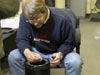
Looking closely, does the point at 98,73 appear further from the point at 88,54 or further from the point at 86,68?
the point at 88,54

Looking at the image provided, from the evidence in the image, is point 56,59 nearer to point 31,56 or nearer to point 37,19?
point 31,56

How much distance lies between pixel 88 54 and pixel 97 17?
1813 mm

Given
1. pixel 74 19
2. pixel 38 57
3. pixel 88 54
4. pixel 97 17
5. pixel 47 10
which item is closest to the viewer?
pixel 38 57

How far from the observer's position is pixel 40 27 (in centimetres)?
208

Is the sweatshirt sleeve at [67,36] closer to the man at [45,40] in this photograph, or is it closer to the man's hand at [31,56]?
the man at [45,40]

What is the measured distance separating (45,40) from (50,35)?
0.06 metres

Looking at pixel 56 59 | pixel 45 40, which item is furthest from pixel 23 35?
pixel 56 59

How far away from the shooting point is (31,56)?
76.6 inches

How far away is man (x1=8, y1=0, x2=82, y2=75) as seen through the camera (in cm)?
198

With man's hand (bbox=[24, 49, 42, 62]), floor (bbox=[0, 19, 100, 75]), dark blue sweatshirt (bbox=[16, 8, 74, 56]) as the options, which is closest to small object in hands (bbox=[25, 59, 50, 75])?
man's hand (bbox=[24, 49, 42, 62])

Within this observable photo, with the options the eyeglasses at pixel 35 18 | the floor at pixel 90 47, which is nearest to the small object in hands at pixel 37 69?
the eyeglasses at pixel 35 18

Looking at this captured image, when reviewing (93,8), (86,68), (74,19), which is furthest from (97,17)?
(74,19)

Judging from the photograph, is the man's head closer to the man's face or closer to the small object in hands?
the man's face

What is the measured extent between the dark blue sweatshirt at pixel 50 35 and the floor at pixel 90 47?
79 cm
